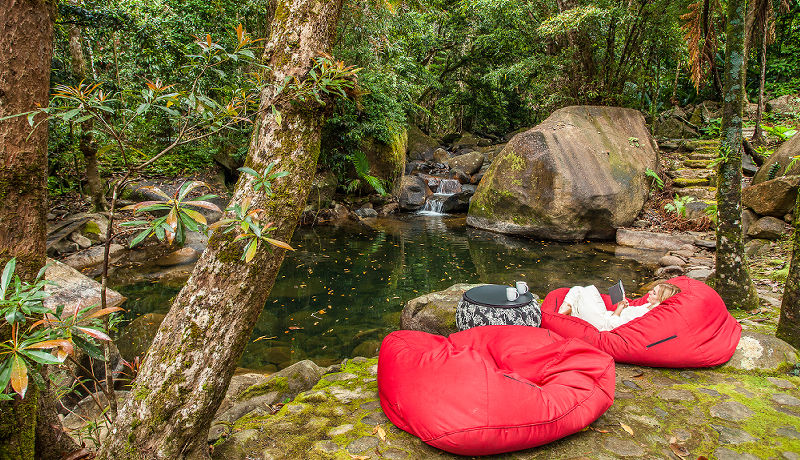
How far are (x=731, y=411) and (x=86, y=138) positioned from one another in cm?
960

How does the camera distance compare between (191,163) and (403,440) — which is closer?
(403,440)

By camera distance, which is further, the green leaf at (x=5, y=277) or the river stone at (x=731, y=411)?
the river stone at (x=731, y=411)

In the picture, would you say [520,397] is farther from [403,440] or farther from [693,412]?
[693,412]

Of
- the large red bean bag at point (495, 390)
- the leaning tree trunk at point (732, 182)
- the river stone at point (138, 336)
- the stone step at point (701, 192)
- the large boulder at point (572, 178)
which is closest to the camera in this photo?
the large red bean bag at point (495, 390)

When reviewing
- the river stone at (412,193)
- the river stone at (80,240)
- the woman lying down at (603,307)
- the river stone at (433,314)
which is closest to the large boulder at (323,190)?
the river stone at (412,193)

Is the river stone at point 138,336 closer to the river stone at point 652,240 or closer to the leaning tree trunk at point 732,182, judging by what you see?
the leaning tree trunk at point 732,182

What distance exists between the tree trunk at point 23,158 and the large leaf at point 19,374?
24.1 inches

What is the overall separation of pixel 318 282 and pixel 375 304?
51.0 inches

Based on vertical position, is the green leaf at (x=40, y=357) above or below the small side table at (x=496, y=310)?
above

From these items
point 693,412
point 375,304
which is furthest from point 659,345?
point 375,304

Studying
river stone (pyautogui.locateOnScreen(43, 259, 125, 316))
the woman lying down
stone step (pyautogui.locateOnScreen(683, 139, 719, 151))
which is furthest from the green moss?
stone step (pyautogui.locateOnScreen(683, 139, 719, 151))

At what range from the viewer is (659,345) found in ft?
9.77

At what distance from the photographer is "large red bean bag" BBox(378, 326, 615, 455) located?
202 cm

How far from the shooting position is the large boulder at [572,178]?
341 inches
